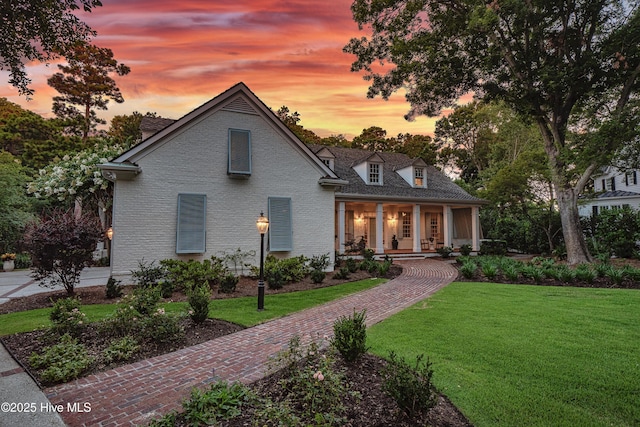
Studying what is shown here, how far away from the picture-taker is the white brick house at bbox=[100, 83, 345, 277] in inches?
401

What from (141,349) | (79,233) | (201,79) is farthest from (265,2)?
(141,349)

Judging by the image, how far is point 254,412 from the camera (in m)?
3.17

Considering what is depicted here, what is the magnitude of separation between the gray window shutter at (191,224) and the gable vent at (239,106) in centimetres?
366

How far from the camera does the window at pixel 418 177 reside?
20.6 meters

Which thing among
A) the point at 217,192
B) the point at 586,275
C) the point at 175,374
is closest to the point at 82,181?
the point at 217,192

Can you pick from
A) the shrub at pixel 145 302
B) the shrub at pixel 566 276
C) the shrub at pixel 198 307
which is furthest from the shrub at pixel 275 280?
the shrub at pixel 566 276

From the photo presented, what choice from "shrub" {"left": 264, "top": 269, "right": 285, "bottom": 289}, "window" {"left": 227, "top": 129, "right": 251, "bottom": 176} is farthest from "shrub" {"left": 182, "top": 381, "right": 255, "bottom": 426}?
"window" {"left": 227, "top": 129, "right": 251, "bottom": 176}

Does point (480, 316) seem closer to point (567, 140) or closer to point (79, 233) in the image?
point (79, 233)

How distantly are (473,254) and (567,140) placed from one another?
8131 millimetres

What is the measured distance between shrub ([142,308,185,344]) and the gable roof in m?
6.31

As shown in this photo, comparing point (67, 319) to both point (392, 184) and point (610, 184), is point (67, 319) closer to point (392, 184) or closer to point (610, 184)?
point (392, 184)

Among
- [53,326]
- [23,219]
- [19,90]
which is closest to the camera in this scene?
[19,90]

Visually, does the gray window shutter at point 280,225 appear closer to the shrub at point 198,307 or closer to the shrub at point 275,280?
the shrub at point 275,280

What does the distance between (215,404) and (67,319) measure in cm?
421
